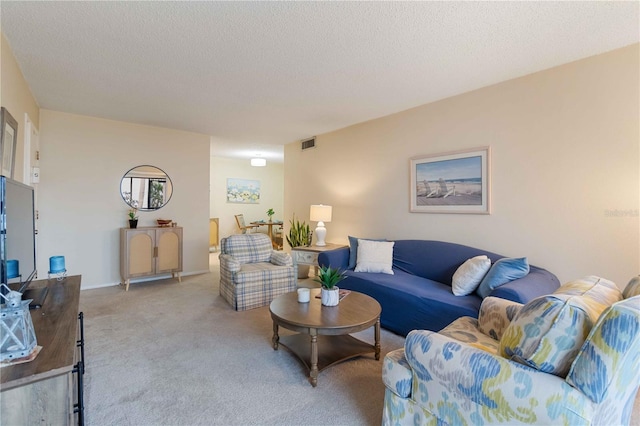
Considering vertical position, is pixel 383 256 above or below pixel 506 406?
above

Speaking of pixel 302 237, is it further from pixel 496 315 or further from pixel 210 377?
pixel 496 315

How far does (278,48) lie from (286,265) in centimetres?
247

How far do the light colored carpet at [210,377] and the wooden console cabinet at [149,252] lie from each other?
1.03m

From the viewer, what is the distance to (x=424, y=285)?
293cm

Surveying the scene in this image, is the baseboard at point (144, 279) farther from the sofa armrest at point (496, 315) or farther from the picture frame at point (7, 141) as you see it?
the sofa armrest at point (496, 315)

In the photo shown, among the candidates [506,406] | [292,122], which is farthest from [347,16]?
[292,122]

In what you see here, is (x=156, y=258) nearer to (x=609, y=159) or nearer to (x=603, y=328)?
(x=603, y=328)

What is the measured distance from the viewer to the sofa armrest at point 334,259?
12.0 ft

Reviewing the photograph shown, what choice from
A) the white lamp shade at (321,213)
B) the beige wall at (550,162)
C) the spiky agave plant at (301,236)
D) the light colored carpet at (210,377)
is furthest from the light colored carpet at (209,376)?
the spiky agave plant at (301,236)

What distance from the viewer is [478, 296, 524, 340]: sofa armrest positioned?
182 centimetres

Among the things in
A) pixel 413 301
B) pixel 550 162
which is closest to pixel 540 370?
pixel 413 301

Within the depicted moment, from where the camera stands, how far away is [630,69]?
7.63 feet

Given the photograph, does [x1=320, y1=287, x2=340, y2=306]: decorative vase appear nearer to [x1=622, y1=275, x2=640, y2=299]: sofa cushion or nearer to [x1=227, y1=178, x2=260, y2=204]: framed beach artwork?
[x1=622, y1=275, x2=640, y2=299]: sofa cushion

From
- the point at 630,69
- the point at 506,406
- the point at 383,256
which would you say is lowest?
the point at 506,406
